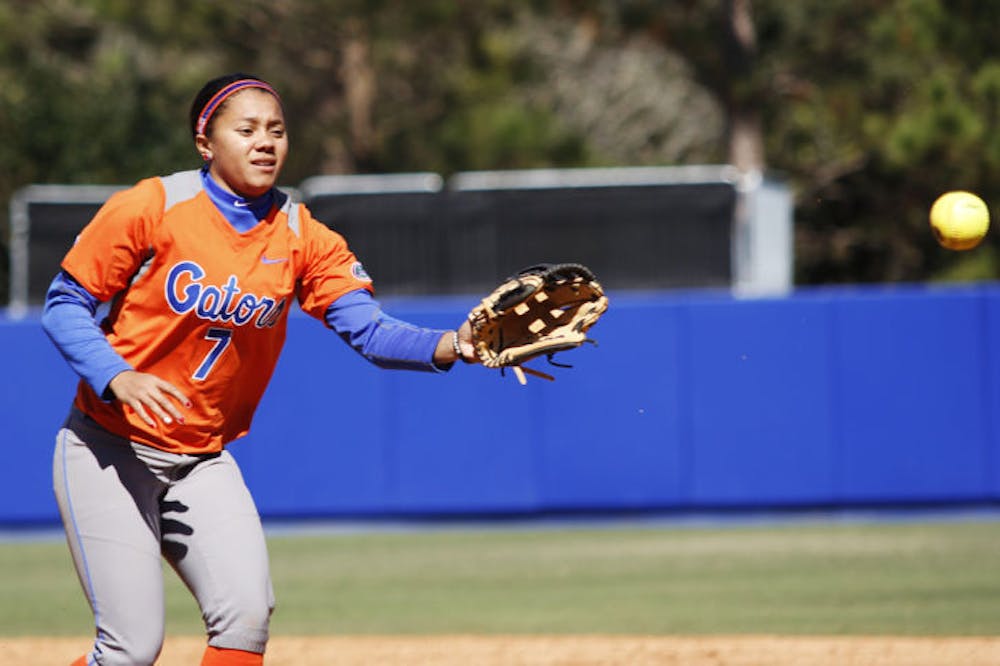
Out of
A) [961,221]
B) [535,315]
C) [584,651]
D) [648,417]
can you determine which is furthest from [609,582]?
[535,315]

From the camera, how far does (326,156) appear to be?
24.0m

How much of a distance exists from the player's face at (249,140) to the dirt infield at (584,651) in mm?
2923

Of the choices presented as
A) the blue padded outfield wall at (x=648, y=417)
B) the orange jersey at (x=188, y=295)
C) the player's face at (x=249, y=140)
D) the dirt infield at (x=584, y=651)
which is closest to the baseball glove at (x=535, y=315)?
the orange jersey at (x=188, y=295)

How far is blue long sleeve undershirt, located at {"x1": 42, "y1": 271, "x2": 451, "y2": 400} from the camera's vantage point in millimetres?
3744

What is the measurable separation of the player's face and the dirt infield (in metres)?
2.92

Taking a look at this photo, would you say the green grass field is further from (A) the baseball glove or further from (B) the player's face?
(B) the player's face

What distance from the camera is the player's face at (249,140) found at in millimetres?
3980

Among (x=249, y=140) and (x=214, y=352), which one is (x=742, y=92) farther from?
(x=214, y=352)

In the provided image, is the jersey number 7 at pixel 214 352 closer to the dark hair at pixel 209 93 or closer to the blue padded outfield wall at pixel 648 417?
the dark hair at pixel 209 93

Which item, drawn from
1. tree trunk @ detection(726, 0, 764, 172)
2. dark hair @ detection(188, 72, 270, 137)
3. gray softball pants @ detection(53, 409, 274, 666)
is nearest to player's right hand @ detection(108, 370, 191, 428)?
gray softball pants @ detection(53, 409, 274, 666)

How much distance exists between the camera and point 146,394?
365cm

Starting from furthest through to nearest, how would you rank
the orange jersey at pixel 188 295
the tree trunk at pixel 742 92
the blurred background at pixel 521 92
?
the tree trunk at pixel 742 92 → the blurred background at pixel 521 92 → the orange jersey at pixel 188 295

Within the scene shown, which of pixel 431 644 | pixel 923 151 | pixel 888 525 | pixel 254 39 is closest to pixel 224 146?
pixel 431 644

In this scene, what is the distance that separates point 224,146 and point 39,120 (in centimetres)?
1535
